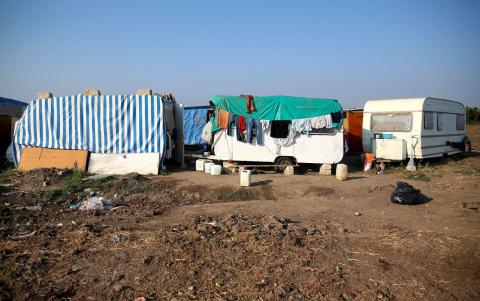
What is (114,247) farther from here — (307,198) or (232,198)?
(307,198)

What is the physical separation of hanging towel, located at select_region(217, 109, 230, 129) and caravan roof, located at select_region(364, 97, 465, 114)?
214 inches

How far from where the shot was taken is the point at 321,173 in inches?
446

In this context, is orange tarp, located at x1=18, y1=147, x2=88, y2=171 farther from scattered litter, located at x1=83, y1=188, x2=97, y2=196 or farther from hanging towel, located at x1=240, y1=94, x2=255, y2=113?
hanging towel, located at x1=240, y1=94, x2=255, y2=113

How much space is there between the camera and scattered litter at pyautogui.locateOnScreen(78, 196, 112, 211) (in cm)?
744

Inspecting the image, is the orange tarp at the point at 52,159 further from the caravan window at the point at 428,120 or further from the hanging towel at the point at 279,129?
the caravan window at the point at 428,120

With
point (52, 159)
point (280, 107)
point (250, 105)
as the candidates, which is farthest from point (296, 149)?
point (52, 159)

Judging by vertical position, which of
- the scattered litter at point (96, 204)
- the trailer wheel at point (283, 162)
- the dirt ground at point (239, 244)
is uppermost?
the trailer wheel at point (283, 162)

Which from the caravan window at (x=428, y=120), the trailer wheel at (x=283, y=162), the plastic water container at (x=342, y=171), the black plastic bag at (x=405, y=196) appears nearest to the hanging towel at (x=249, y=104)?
the trailer wheel at (x=283, y=162)

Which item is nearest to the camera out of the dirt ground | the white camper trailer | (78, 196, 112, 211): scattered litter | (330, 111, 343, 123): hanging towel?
the dirt ground

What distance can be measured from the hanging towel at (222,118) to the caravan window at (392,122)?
216 inches

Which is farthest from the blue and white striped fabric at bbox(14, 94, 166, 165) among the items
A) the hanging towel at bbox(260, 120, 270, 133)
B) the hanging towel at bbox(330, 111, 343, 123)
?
the hanging towel at bbox(330, 111, 343, 123)

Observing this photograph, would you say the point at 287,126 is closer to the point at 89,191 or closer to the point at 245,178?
the point at 245,178

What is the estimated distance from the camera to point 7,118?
601 inches

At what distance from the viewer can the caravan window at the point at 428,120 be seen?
39.4 feet
